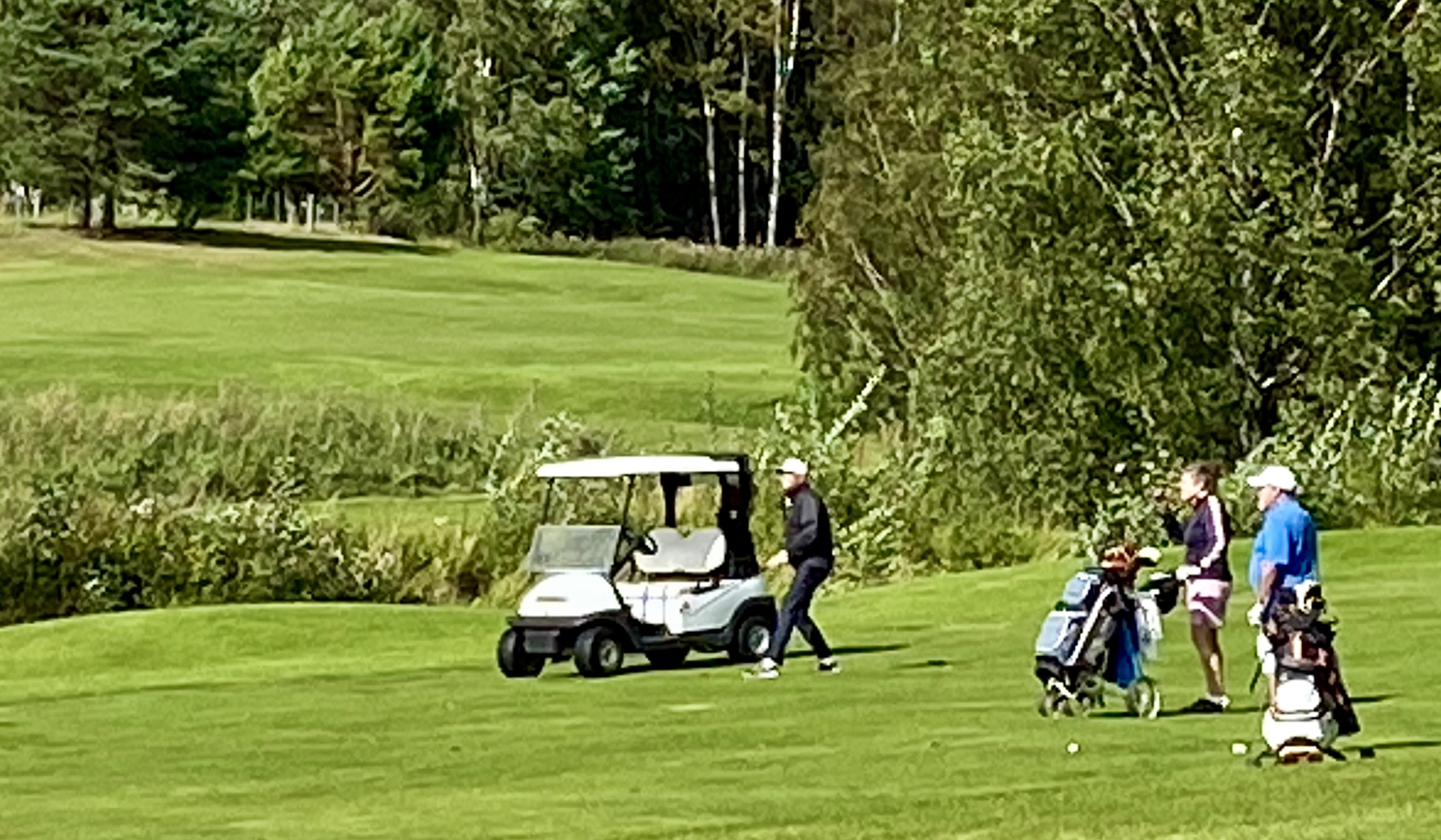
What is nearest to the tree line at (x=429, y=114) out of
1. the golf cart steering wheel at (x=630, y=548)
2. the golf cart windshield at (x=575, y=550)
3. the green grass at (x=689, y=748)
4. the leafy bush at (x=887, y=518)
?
the leafy bush at (x=887, y=518)

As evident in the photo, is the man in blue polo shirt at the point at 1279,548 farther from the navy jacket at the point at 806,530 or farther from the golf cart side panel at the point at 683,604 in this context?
the golf cart side panel at the point at 683,604

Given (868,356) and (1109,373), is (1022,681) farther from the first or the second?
(868,356)

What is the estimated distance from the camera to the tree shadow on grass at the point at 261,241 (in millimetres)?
90688

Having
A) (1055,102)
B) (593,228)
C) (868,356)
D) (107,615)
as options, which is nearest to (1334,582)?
(107,615)

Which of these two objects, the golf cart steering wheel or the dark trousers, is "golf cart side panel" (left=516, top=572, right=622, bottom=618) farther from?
the dark trousers

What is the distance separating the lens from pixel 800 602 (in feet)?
67.4

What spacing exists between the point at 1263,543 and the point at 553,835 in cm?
419

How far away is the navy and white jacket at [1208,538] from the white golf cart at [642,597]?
5653mm

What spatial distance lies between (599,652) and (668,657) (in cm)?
97

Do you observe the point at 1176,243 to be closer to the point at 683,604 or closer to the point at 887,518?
the point at 887,518

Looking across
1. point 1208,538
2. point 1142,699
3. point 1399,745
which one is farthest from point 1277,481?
point 1142,699

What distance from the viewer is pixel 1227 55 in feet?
137

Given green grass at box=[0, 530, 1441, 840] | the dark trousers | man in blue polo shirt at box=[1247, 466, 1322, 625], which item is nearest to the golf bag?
green grass at box=[0, 530, 1441, 840]

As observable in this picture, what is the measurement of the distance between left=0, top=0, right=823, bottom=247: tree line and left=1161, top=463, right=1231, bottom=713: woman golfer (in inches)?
2954
